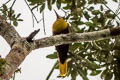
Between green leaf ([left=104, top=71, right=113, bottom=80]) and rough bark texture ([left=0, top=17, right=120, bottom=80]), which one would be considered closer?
rough bark texture ([left=0, top=17, right=120, bottom=80])

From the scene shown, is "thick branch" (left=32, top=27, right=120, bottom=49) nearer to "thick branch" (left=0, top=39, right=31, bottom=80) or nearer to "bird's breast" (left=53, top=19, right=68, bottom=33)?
"thick branch" (left=0, top=39, right=31, bottom=80)

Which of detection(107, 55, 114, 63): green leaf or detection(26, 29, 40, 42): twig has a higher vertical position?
detection(26, 29, 40, 42): twig

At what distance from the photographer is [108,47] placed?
350 cm

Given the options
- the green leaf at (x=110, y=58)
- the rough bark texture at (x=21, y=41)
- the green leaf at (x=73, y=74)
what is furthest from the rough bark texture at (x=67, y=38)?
the green leaf at (x=73, y=74)

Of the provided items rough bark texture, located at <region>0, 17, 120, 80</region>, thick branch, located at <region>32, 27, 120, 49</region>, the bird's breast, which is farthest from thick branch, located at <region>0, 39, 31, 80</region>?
the bird's breast

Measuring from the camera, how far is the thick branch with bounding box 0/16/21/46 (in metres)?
2.07

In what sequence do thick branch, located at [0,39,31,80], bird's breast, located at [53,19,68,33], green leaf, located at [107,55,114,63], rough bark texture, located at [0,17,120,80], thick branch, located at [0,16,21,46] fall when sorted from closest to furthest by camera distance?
thick branch, located at [0,39,31,80]
rough bark texture, located at [0,17,120,80]
thick branch, located at [0,16,21,46]
bird's breast, located at [53,19,68,33]
green leaf, located at [107,55,114,63]

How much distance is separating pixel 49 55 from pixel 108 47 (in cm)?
80

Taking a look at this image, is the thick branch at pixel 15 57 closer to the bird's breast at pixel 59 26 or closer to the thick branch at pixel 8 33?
the thick branch at pixel 8 33

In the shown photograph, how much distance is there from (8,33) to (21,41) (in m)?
Answer: 0.18

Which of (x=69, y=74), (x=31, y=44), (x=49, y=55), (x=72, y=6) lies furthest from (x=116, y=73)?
(x=31, y=44)

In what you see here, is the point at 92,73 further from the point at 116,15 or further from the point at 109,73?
the point at 116,15

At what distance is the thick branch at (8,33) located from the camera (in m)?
2.07

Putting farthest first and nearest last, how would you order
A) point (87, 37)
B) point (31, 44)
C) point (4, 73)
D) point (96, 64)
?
point (96, 64), point (87, 37), point (31, 44), point (4, 73)
